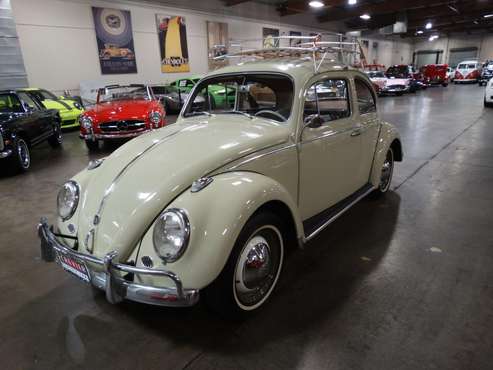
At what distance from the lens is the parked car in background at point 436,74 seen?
82.4 ft

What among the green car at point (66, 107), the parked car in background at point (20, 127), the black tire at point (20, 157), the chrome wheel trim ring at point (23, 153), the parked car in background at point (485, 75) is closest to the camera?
the parked car in background at point (20, 127)

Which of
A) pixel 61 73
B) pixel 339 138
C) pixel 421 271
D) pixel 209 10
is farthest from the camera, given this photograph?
pixel 209 10

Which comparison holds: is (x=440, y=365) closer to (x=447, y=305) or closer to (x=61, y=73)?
(x=447, y=305)

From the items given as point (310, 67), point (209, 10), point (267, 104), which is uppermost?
point (209, 10)

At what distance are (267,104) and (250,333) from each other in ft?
6.38

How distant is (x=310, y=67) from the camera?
297 cm

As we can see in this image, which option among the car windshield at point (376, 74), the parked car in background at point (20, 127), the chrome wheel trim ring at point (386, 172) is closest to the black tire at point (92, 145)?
the parked car in background at point (20, 127)

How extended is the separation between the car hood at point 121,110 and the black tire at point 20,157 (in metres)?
1.48

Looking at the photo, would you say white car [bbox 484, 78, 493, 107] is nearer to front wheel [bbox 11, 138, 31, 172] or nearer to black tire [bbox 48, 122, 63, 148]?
black tire [bbox 48, 122, 63, 148]

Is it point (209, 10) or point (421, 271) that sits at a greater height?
point (209, 10)

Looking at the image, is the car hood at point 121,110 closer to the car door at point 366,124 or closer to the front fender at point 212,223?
the car door at point 366,124

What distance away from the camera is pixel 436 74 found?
2528 cm

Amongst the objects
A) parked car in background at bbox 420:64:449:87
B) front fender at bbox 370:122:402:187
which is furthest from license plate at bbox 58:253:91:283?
parked car in background at bbox 420:64:449:87

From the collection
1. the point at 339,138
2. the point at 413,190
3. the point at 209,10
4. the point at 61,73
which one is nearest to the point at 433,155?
the point at 413,190
